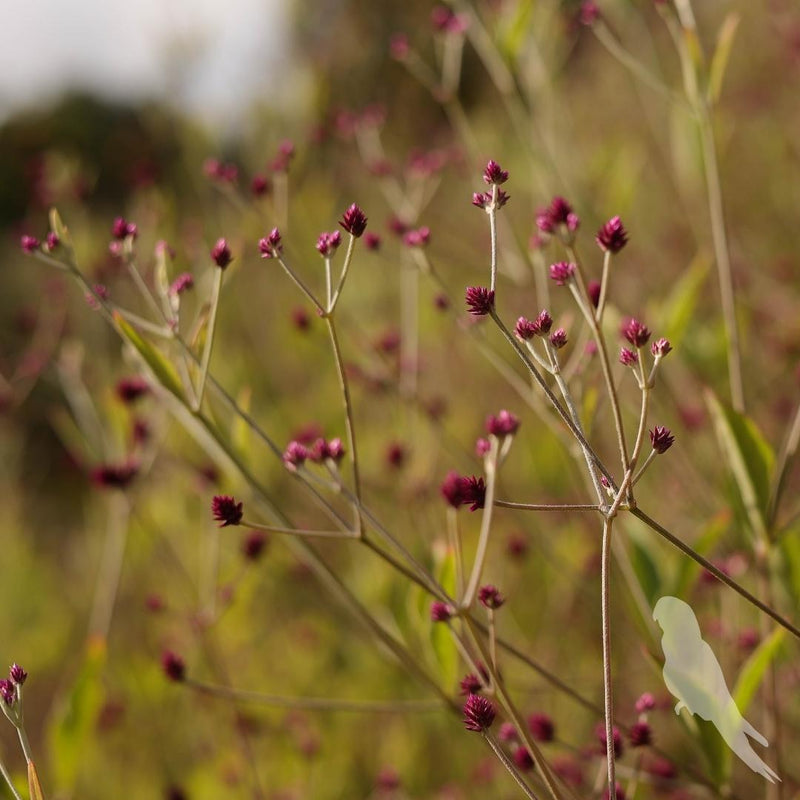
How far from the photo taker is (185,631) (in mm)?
2105

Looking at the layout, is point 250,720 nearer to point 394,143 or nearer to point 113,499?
point 113,499

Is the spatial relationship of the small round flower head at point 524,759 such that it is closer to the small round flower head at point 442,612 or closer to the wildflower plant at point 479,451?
the wildflower plant at point 479,451

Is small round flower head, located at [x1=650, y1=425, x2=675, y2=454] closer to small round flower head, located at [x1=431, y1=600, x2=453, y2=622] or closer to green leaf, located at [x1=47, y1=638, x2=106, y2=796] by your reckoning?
small round flower head, located at [x1=431, y1=600, x2=453, y2=622]

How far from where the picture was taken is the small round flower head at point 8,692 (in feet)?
2.13

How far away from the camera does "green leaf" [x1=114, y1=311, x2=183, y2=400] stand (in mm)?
785

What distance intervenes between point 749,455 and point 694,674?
0.40 metres

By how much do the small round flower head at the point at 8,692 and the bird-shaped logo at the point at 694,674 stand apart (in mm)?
457

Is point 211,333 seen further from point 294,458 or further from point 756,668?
point 756,668

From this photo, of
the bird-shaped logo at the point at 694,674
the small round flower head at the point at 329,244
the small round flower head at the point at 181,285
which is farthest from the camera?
the small round flower head at the point at 181,285

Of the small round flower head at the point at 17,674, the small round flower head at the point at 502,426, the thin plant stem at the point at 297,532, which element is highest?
the small round flower head at the point at 502,426

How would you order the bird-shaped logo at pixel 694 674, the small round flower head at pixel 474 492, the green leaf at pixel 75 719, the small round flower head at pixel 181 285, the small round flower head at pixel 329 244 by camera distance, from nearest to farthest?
the bird-shaped logo at pixel 694 674
the small round flower head at pixel 474 492
the small round flower head at pixel 329 244
the small round flower head at pixel 181 285
the green leaf at pixel 75 719

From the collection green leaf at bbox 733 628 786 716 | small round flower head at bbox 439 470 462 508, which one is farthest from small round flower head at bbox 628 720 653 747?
small round flower head at bbox 439 470 462 508

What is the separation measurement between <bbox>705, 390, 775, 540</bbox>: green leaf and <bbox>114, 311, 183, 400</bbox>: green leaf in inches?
20.1

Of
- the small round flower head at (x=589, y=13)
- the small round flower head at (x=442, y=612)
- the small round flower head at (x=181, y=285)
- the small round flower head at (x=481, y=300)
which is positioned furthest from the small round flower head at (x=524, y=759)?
the small round flower head at (x=589, y=13)
